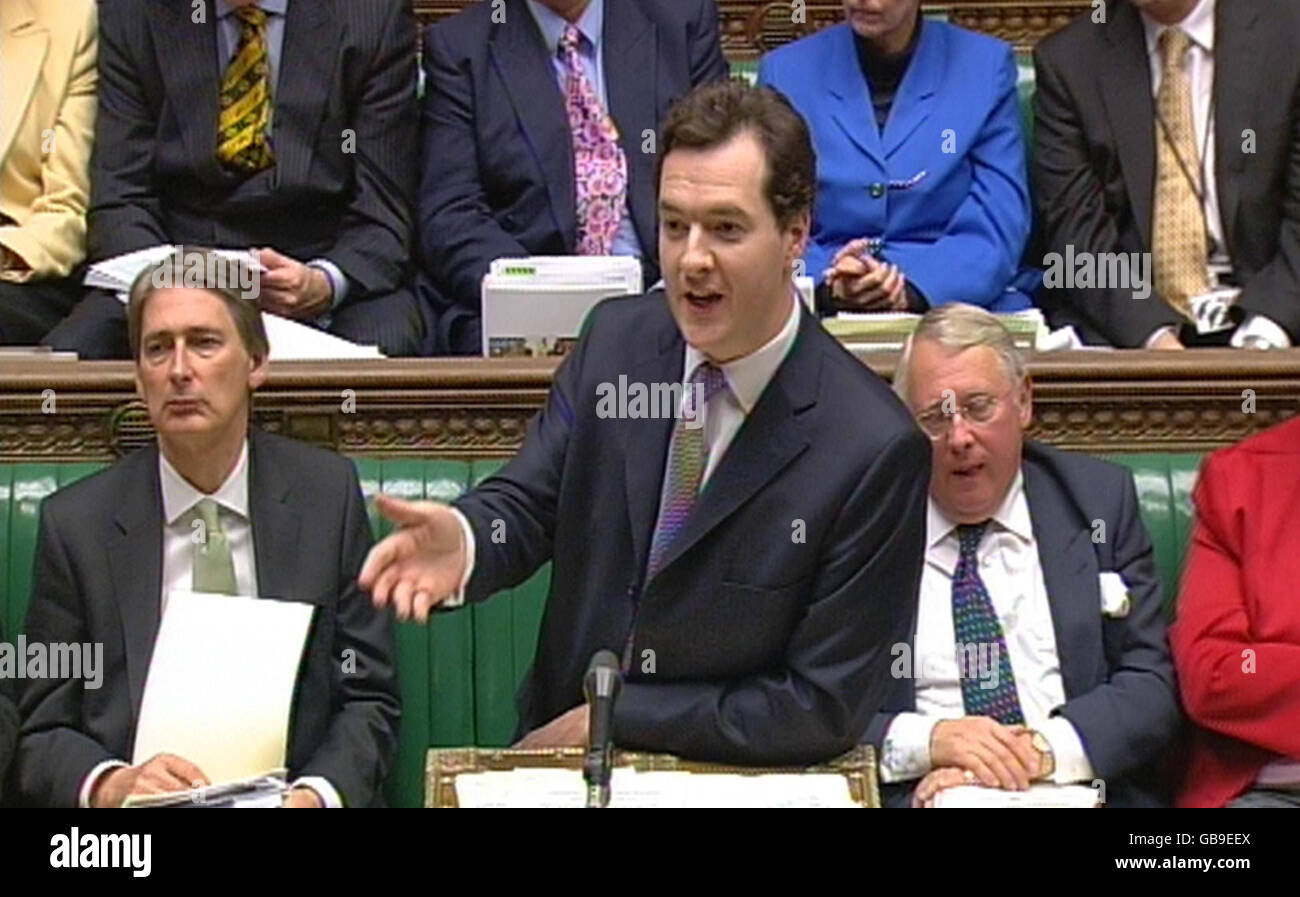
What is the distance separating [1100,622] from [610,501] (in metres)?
0.70

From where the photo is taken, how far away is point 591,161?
13.3ft

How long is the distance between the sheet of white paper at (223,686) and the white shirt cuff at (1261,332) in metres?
1.58

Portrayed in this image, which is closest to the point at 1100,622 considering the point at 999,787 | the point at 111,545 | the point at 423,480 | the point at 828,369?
the point at 999,787

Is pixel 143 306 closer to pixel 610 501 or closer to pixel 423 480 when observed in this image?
pixel 423 480

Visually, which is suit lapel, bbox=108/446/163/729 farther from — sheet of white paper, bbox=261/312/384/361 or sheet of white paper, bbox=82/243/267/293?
sheet of white paper, bbox=82/243/267/293

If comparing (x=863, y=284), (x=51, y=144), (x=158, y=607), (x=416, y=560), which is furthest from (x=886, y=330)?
(x=51, y=144)

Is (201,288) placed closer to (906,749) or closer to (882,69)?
(906,749)

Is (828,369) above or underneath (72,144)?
underneath

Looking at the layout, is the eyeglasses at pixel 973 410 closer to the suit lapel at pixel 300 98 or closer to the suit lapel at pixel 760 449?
the suit lapel at pixel 760 449

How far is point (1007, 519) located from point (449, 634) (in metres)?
0.73

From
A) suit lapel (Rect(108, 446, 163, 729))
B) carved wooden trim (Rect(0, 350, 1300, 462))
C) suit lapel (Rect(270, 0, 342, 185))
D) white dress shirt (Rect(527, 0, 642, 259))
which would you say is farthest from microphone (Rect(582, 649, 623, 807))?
white dress shirt (Rect(527, 0, 642, 259))

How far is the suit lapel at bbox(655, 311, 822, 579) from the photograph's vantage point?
2.71 meters

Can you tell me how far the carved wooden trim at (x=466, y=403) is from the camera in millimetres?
3404

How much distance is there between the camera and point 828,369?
9.10 ft
